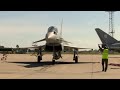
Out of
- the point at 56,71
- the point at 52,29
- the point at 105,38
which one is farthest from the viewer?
the point at 105,38

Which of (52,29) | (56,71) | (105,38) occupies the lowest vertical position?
(56,71)

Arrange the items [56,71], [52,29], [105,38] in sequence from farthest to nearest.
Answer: [105,38]
[52,29]
[56,71]

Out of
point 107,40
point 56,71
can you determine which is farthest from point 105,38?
point 56,71

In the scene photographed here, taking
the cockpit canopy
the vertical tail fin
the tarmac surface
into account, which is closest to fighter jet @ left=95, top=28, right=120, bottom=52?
the vertical tail fin

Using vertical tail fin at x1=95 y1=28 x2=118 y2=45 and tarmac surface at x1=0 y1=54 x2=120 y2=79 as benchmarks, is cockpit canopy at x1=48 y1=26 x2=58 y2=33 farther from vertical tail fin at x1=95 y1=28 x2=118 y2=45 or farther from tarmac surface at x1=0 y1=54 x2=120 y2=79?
vertical tail fin at x1=95 y1=28 x2=118 y2=45

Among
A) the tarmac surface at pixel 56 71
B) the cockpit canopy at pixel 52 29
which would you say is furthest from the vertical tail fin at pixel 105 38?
the cockpit canopy at pixel 52 29

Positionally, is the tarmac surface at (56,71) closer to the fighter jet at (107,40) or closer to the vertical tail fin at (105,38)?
the fighter jet at (107,40)

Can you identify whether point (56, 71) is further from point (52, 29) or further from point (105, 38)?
point (105, 38)

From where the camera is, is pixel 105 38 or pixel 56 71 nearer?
pixel 56 71

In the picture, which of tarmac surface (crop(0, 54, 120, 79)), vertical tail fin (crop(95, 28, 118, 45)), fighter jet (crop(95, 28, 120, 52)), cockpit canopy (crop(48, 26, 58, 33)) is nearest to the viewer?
tarmac surface (crop(0, 54, 120, 79))

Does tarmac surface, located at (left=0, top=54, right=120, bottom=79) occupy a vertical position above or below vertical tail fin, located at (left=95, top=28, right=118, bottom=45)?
below
